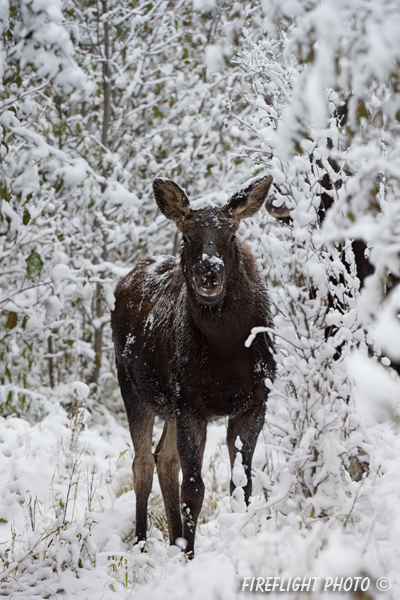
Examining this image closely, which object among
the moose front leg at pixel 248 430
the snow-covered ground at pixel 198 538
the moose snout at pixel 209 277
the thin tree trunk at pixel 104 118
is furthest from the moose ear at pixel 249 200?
the thin tree trunk at pixel 104 118

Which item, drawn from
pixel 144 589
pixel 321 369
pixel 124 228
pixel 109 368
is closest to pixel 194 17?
→ pixel 124 228

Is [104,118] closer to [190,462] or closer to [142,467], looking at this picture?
[142,467]

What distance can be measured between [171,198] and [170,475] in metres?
2.23

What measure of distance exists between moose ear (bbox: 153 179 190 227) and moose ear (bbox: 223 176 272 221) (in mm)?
338

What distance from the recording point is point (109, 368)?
9.65 m

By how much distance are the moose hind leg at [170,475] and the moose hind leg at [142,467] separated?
113 millimetres

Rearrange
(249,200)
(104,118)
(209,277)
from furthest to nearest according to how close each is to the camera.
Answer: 1. (104,118)
2. (249,200)
3. (209,277)

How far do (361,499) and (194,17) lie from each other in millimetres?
8431

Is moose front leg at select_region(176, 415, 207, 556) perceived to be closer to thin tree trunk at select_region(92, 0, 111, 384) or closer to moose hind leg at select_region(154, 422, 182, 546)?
moose hind leg at select_region(154, 422, 182, 546)

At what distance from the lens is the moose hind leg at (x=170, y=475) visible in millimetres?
4500

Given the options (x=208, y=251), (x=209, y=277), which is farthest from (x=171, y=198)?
(x=209, y=277)

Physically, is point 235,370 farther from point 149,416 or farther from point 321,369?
point 149,416

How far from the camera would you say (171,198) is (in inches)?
164

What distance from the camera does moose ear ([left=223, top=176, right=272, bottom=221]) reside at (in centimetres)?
390
